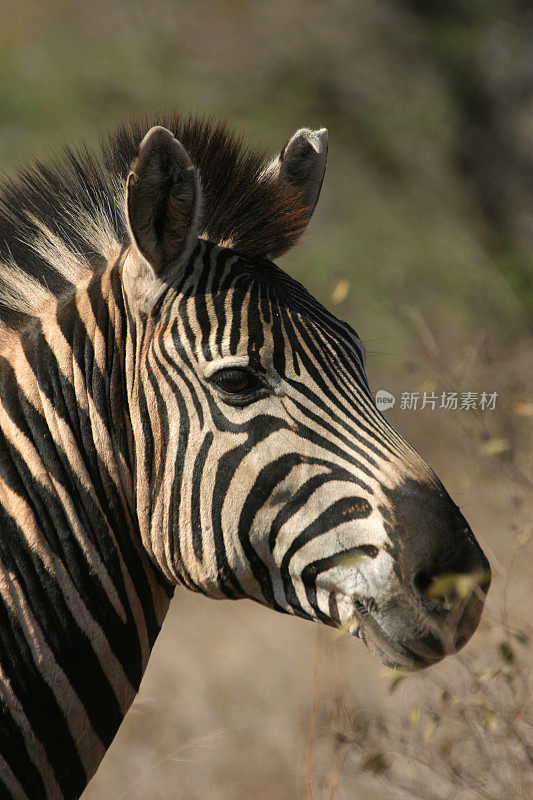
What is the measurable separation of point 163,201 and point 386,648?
1708 mm

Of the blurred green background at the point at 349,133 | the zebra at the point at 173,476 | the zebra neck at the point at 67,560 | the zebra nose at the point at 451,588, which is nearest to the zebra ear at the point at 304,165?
the zebra at the point at 173,476

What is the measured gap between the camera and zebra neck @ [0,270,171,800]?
93.0 inches

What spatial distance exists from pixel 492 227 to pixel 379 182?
2.86 m

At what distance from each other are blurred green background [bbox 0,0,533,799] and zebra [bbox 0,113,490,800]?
4.96 metres

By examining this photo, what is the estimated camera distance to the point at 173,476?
Result: 251 cm

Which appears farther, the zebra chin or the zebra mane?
the zebra mane

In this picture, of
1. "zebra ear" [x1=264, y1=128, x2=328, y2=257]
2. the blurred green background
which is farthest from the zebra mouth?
the blurred green background

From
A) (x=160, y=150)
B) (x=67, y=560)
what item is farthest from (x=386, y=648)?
(x=160, y=150)

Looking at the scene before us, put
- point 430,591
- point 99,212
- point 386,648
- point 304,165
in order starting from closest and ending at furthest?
point 430,591, point 386,648, point 99,212, point 304,165

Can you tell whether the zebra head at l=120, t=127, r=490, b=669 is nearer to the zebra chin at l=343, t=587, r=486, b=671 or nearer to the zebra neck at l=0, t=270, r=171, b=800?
the zebra chin at l=343, t=587, r=486, b=671

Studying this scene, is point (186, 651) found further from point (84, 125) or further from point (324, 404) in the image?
point (84, 125)

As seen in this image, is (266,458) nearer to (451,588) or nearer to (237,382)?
(237,382)

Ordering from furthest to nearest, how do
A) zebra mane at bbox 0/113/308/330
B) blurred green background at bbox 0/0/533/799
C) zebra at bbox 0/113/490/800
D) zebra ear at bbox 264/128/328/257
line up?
1. blurred green background at bbox 0/0/533/799
2. zebra ear at bbox 264/128/328/257
3. zebra mane at bbox 0/113/308/330
4. zebra at bbox 0/113/490/800

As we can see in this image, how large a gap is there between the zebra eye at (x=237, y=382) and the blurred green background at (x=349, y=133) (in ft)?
17.8
